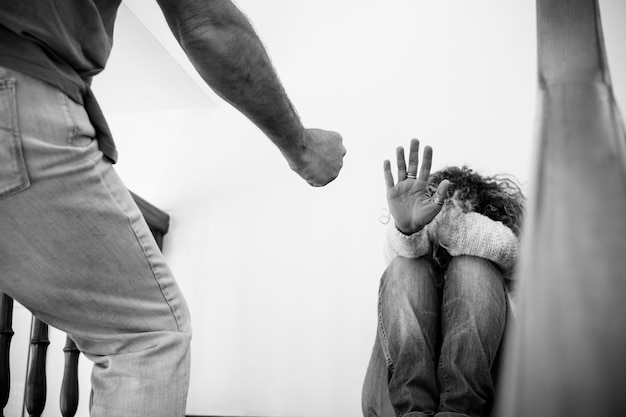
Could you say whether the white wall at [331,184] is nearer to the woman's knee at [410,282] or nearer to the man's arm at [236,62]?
the woman's knee at [410,282]

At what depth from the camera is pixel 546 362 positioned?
20 centimetres

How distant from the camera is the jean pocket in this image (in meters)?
0.52

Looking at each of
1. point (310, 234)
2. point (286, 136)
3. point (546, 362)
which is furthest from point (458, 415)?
point (310, 234)

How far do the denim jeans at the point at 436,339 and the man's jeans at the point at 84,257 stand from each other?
0.71 meters

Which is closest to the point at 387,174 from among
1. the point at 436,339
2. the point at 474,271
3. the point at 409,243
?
the point at 409,243

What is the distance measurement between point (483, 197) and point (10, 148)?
1319mm

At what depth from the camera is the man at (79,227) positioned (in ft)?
1.77

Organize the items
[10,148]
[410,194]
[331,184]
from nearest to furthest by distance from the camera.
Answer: [10,148] → [410,194] → [331,184]

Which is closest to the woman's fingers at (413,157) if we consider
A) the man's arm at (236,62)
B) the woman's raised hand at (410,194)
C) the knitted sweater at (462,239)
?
the woman's raised hand at (410,194)

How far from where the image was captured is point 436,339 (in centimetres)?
132

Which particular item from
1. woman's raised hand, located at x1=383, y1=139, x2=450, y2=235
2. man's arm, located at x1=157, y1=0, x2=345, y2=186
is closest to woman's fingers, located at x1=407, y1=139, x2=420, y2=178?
woman's raised hand, located at x1=383, y1=139, x2=450, y2=235

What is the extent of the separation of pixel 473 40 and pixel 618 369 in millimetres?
2204

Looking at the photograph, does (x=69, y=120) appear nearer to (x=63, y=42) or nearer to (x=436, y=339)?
(x=63, y=42)

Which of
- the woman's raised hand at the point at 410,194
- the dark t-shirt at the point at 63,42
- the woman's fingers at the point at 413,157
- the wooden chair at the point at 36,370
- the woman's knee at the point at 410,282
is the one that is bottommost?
the wooden chair at the point at 36,370
